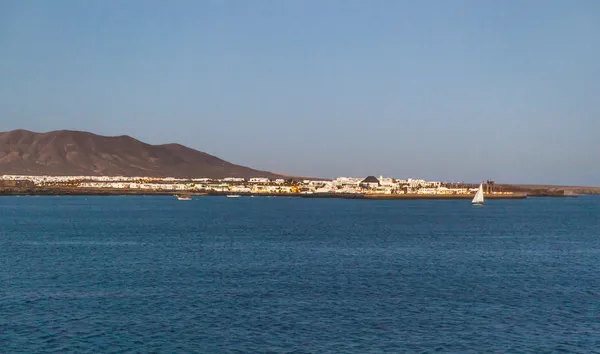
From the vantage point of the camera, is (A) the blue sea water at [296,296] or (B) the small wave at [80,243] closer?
(A) the blue sea water at [296,296]

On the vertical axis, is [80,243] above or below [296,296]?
above

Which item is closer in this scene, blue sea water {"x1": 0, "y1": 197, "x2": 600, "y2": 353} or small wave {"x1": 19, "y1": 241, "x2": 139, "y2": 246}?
blue sea water {"x1": 0, "y1": 197, "x2": 600, "y2": 353}

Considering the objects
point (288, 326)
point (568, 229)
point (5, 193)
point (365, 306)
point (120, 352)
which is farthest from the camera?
point (5, 193)

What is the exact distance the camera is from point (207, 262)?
1523 inches

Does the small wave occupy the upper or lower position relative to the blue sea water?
upper

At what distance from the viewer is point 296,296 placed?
90.7 ft

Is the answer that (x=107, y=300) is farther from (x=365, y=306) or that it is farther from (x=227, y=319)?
(x=365, y=306)

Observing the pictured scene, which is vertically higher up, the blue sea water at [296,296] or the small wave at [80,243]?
the small wave at [80,243]

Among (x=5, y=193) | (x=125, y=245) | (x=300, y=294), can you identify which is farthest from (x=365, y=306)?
(x=5, y=193)

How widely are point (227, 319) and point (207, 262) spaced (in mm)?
15459

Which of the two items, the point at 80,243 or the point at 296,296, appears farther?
the point at 80,243

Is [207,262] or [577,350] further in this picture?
[207,262]

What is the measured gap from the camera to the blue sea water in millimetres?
20781

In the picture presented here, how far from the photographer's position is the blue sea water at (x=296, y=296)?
2078 centimetres
